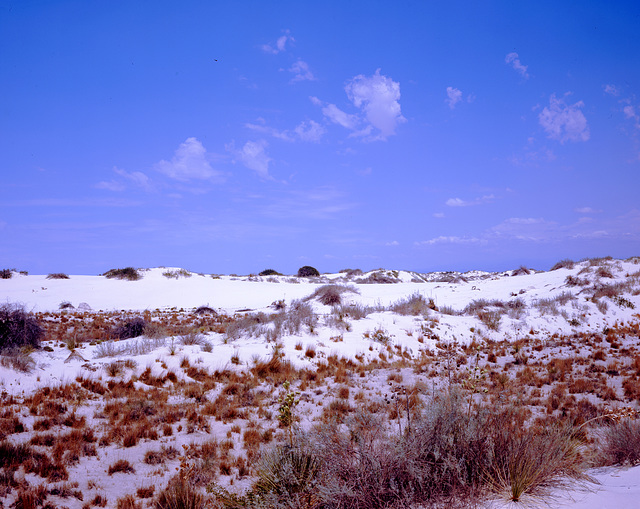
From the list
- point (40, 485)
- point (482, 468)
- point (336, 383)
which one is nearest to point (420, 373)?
point (336, 383)

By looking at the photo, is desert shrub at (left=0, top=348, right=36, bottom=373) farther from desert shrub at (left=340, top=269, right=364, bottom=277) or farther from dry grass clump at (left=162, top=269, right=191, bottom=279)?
desert shrub at (left=340, top=269, right=364, bottom=277)

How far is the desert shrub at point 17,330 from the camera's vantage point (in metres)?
9.85

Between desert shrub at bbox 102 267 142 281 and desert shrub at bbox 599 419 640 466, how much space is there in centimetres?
3449

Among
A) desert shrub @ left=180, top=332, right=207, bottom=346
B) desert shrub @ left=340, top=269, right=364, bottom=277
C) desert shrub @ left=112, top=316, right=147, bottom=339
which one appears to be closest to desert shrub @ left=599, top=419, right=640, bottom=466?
desert shrub @ left=180, top=332, right=207, bottom=346

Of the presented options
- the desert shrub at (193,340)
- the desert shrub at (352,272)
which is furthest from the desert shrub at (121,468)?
the desert shrub at (352,272)

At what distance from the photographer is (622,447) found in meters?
4.06

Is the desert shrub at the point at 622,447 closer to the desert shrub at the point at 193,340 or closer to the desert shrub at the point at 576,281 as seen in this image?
the desert shrub at the point at 193,340

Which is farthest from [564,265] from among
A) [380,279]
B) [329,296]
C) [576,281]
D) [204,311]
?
[204,311]

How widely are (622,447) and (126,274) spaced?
35744 mm

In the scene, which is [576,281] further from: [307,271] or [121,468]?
[307,271]

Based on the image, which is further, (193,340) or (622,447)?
(193,340)

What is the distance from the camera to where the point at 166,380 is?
28.6 feet

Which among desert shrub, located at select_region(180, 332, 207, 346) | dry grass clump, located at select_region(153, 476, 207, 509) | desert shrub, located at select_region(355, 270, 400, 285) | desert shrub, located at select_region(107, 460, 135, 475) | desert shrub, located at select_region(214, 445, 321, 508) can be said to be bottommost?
desert shrub, located at select_region(107, 460, 135, 475)

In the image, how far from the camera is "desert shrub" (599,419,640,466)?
3.94 meters
